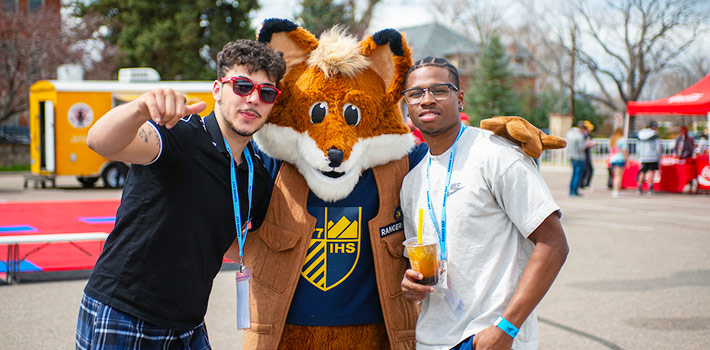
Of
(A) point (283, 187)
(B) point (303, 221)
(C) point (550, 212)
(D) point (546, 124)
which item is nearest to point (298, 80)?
(A) point (283, 187)

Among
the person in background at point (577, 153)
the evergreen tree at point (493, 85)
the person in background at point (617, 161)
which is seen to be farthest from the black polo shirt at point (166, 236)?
the evergreen tree at point (493, 85)

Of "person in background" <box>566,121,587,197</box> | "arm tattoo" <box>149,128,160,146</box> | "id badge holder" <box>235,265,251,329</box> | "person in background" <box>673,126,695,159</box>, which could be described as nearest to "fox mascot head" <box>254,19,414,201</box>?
"id badge holder" <box>235,265,251,329</box>

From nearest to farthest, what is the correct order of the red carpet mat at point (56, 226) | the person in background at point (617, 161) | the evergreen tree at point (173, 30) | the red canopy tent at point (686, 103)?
1. the red carpet mat at point (56, 226)
2. the red canopy tent at point (686, 103)
3. the person in background at point (617, 161)
4. the evergreen tree at point (173, 30)

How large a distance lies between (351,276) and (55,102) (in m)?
14.3

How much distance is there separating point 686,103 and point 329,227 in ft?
39.7

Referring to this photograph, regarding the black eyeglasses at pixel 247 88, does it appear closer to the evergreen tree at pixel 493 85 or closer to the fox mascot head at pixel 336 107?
the fox mascot head at pixel 336 107

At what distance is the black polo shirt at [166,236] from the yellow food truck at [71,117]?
12.7 meters

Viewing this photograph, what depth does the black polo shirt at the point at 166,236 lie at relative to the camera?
7.00ft

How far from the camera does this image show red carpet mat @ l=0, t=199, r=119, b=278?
728cm

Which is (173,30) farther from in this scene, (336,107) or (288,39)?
(336,107)

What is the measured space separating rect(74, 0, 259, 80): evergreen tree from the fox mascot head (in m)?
25.8

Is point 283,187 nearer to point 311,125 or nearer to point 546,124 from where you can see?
point 311,125

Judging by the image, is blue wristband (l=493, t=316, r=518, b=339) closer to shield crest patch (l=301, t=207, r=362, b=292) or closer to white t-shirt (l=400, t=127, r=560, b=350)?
white t-shirt (l=400, t=127, r=560, b=350)

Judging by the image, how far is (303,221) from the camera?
265 centimetres
